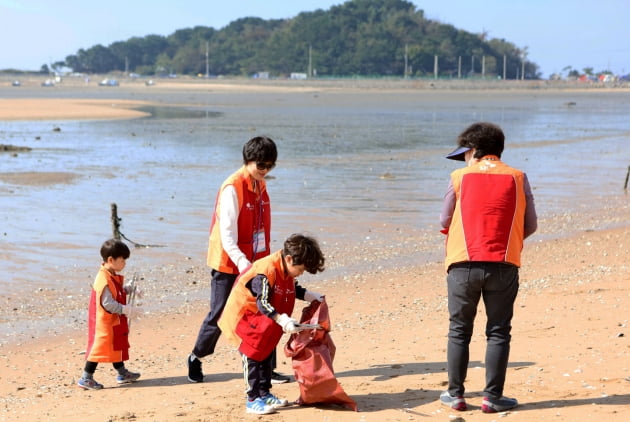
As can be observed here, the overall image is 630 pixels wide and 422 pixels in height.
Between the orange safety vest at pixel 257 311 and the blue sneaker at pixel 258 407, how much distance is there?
0.25 metres

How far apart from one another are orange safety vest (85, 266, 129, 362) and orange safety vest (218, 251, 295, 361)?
138 cm

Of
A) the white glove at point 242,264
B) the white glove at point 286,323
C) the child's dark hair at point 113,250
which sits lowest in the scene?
the white glove at point 286,323

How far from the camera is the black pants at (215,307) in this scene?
5824 mm

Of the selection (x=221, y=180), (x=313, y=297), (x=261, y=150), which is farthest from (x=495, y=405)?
(x=221, y=180)

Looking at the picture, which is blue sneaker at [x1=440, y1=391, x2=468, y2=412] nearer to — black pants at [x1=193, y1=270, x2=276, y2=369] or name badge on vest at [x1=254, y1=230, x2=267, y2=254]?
black pants at [x1=193, y1=270, x2=276, y2=369]

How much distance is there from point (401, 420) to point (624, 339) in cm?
229

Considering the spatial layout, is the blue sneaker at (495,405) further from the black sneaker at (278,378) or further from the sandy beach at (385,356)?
the black sneaker at (278,378)

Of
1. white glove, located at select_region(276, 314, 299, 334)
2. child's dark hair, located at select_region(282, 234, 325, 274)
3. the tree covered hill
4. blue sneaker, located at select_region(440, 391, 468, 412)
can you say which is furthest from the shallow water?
the tree covered hill

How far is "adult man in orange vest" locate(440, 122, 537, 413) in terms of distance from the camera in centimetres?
484

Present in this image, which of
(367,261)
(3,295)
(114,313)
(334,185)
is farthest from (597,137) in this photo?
(114,313)

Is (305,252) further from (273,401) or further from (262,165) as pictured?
(273,401)

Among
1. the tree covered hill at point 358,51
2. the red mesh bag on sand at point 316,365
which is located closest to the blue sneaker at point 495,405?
the red mesh bag on sand at point 316,365

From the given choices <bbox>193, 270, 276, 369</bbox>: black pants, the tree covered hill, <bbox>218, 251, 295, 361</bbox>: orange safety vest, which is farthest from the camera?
the tree covered hill

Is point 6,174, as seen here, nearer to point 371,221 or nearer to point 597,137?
point 371,221
